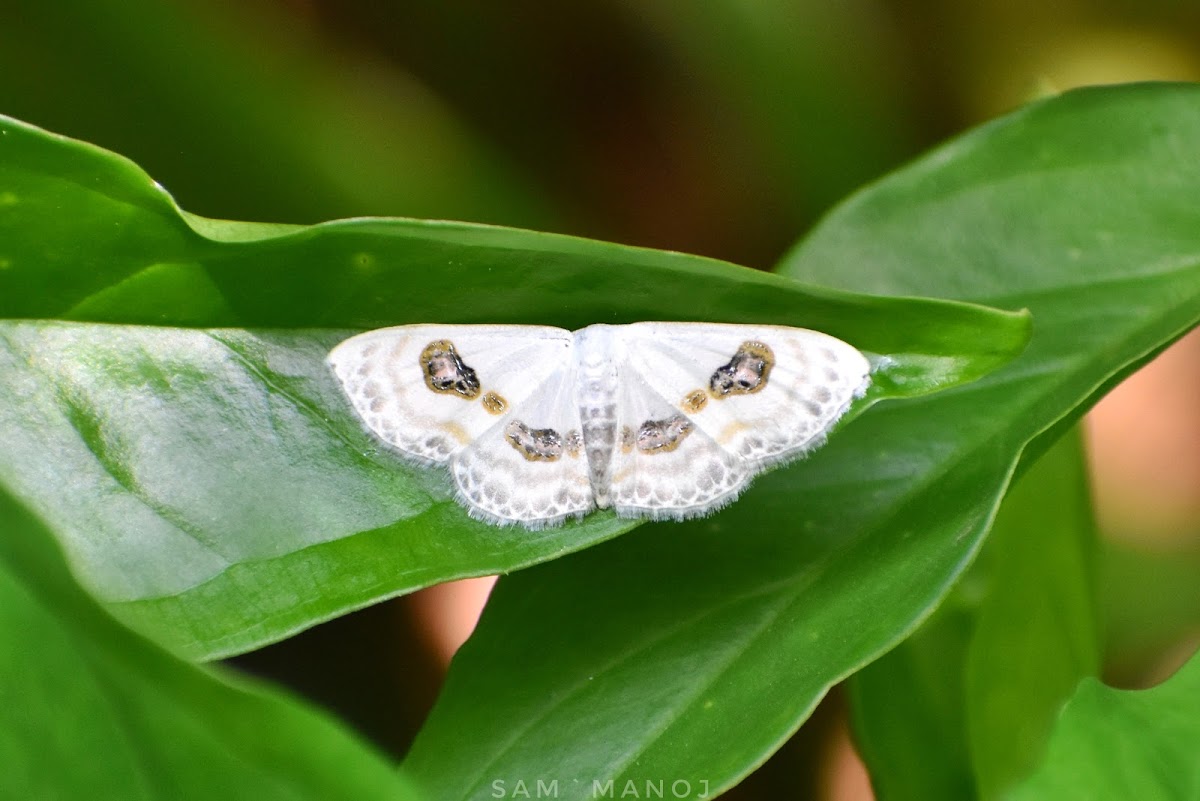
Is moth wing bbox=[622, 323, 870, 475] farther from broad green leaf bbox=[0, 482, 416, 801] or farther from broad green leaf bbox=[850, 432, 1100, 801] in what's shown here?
broad green leaf bbox=[0, 482, 416, 801]

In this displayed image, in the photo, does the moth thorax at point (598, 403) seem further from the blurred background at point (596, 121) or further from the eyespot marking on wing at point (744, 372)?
the blurred background at point (596, 121)

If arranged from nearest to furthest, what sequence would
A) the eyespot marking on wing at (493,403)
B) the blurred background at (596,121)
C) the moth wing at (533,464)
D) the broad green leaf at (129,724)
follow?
the broad green leaf at (129,724)
the moth wing at (533,464)
the eyespot marking on wing at (493,403)
the blurred background at (596,121)

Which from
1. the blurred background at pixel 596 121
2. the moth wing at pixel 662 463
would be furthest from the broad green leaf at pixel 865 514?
the blurred background at pixel 596 121

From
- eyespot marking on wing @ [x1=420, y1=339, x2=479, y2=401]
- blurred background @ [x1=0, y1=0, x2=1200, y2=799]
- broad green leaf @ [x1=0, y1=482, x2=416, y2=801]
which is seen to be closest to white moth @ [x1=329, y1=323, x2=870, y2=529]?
eyespot marking on wing @ [x1=420, y1=339, x2=479, y2=401]

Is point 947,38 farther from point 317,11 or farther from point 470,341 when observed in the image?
point 470,341

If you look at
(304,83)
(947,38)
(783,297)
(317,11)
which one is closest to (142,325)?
(783,297)

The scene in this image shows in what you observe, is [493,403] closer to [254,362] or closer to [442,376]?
[442,376]

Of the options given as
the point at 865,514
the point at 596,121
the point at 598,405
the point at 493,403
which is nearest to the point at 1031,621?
the point at 865,514
